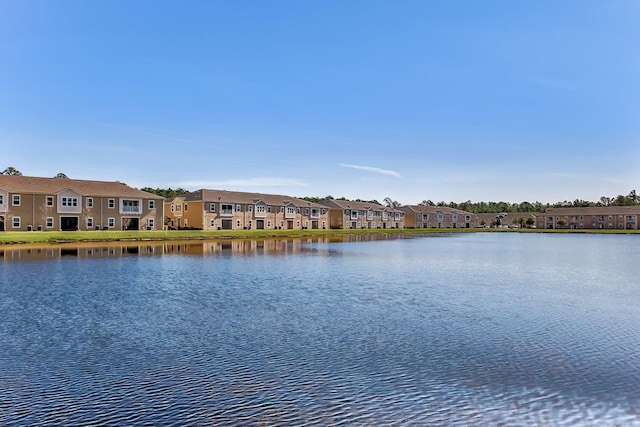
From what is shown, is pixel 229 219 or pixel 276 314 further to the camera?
pixel 229 219

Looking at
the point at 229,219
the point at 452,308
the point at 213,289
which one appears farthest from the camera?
the point at 229,219

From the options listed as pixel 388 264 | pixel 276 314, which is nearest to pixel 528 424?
pixel 276 314

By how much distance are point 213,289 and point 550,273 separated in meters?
18.8

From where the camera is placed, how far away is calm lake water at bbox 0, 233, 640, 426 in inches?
291

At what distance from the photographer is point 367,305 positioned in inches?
634

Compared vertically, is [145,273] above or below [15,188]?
below

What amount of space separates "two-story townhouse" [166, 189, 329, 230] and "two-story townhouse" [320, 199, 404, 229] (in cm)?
1059

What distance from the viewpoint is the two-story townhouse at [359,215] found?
104625 millimetres

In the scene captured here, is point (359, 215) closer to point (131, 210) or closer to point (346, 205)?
point (346, 205)

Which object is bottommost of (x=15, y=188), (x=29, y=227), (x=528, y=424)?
(x=528, y=424)

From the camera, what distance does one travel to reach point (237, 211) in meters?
79.2

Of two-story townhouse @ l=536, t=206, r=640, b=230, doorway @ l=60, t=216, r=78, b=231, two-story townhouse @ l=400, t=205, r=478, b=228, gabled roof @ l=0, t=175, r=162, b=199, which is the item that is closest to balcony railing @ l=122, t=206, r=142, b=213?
gabled roof @ l=0, t=175, r=162, b=199

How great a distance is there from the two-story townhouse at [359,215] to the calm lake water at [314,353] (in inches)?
3272

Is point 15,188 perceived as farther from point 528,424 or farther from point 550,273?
point 528,424
